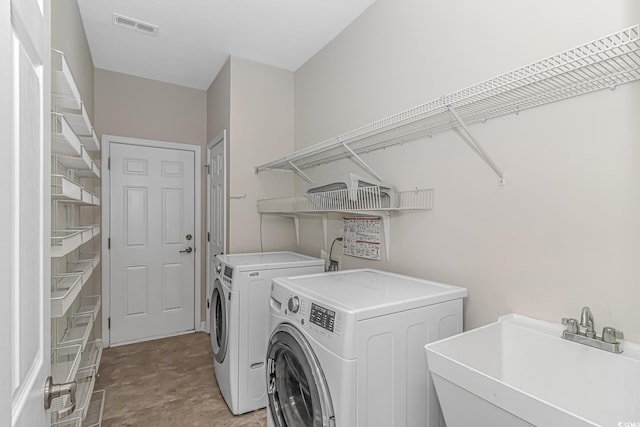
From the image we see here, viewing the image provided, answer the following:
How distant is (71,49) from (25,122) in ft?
6.46

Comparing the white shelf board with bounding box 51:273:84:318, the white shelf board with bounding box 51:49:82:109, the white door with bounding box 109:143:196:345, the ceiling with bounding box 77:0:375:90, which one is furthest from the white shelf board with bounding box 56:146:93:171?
the white door with bounding box 109:143:196:345

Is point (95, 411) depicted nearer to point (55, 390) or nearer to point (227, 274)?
point (227, 274)

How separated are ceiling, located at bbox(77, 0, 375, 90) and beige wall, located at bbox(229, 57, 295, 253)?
17 centimetres

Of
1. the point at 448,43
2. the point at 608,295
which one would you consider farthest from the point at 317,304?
the point at 448,43

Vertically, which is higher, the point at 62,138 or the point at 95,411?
the point at 62,138

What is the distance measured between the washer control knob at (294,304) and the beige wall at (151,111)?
2.53 meters

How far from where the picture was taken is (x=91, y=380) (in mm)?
2039

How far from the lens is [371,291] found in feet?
5.01

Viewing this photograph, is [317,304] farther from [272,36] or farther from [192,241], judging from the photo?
[192,241]

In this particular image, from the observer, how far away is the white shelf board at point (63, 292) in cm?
119

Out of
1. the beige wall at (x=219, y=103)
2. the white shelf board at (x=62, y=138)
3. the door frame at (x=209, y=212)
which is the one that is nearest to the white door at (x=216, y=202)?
the door frame at (x=209, y=212)

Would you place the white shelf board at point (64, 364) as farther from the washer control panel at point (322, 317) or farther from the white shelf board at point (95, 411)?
the washer control panel at point (322, 317)

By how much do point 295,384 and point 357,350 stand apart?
55 centimetres

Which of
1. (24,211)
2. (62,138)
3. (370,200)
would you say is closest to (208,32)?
(62,138)
